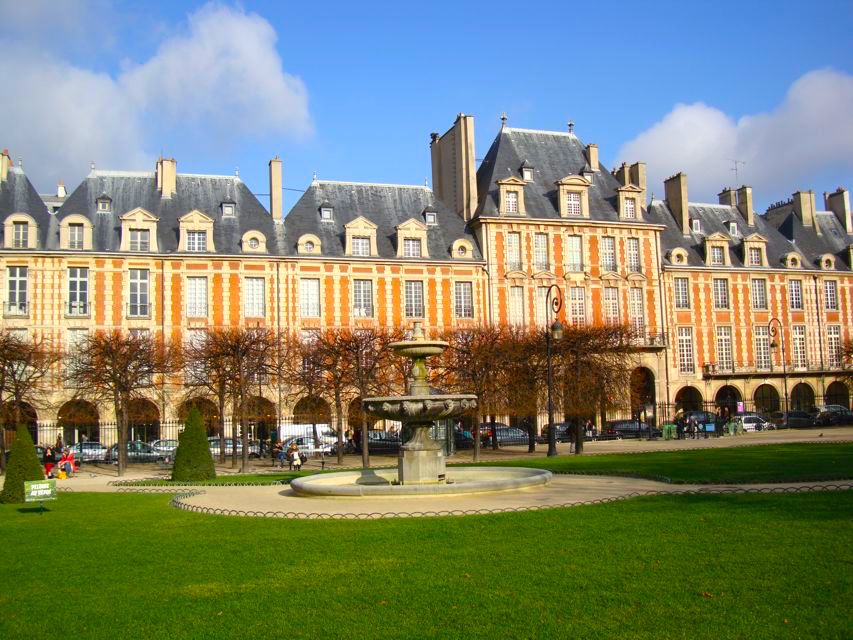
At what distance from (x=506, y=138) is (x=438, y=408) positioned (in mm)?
32053

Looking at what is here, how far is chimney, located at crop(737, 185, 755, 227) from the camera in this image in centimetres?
4953

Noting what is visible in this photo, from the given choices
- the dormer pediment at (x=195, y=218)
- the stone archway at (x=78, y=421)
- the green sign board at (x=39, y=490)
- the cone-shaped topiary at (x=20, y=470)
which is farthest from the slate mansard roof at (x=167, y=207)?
the green sign board at (x=39, y=490)

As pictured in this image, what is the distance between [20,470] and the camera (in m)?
16.8

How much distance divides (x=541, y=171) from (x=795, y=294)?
14958 millimetres

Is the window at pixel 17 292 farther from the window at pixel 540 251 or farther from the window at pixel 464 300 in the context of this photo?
the window at pixel 540 251

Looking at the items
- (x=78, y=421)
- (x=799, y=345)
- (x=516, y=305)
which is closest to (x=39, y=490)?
(x=78, y=421)

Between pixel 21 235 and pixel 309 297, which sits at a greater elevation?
pixel 21 235

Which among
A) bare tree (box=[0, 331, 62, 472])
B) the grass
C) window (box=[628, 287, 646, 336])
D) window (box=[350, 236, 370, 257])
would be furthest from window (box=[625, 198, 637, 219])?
the grass

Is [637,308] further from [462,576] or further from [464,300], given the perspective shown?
[462,576]

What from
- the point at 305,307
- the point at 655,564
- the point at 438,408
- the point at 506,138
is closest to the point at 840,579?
the point at 655,564

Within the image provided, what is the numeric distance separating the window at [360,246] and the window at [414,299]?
7.38ft

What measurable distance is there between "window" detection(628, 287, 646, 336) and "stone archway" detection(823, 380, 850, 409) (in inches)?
465

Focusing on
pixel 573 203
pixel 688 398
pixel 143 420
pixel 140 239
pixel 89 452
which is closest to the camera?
pixel 89 452

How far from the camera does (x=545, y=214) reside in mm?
42844
